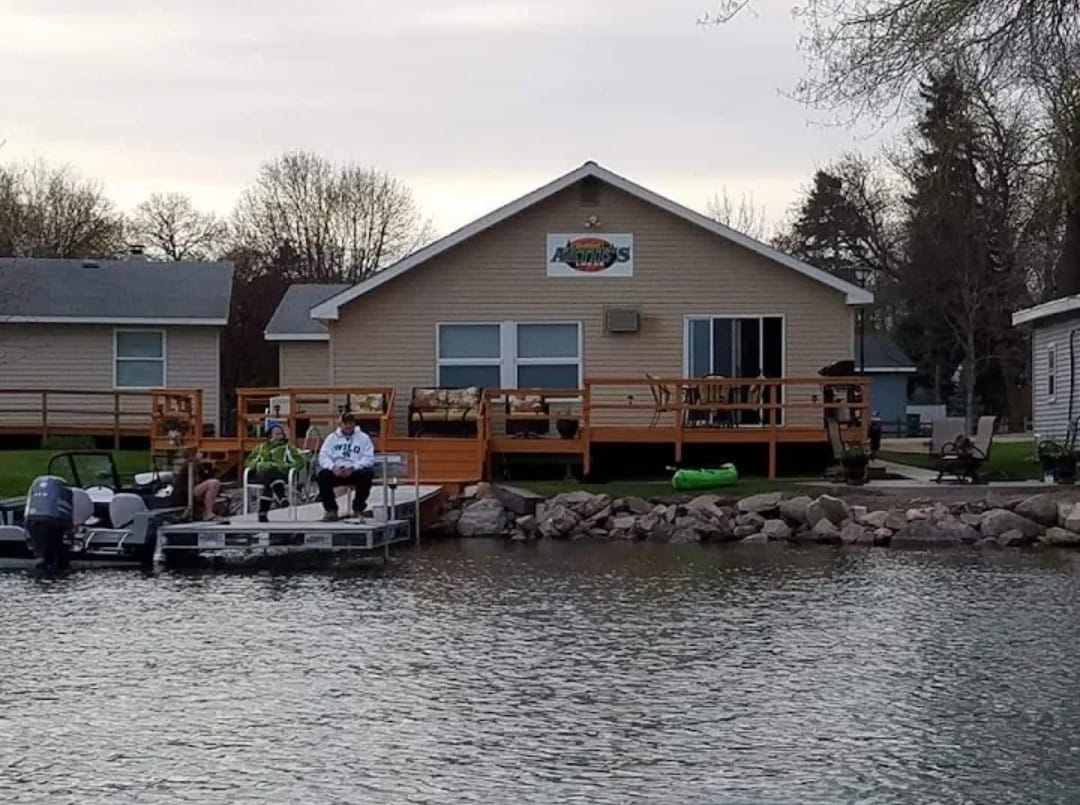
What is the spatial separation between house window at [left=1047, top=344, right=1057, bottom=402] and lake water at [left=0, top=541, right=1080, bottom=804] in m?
16.8

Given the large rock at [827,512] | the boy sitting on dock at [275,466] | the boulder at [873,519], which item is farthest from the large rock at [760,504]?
the boy sitting on dock at [275,466]

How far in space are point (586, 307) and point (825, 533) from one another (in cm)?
755

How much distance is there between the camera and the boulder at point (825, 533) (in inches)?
778

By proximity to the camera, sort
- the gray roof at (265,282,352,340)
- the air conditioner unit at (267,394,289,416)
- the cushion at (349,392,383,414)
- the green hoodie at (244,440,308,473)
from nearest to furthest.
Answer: the green hoodie at (244,440,308,473) → the cushion at (349,392,383,414) → the air conditioner unit at (267,394,289,416) → the gray roof at (265,282,352,340)

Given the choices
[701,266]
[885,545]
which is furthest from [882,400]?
[885,545]

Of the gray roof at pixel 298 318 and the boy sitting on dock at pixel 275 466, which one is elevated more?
the gray roof at pixel 298 318

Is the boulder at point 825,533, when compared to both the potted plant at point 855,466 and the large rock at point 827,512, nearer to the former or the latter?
the large rock at point 827,512

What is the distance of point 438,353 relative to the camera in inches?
1031

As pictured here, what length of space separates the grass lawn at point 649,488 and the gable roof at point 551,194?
3796mm

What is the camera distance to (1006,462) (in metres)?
27.6

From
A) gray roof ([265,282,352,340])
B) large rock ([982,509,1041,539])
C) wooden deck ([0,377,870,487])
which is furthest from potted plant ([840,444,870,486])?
gray roof ([265,282,352,340])

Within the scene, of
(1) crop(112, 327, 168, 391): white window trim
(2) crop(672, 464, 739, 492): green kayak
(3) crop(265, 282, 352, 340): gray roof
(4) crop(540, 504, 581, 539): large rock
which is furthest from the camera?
(3) crop(265, 282, 352, 340): gray roof

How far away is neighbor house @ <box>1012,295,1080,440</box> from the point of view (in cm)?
3036

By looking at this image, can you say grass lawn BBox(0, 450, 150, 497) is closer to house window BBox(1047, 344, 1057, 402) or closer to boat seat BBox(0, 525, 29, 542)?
boat seat BBox(0, 525, 29, 542)
